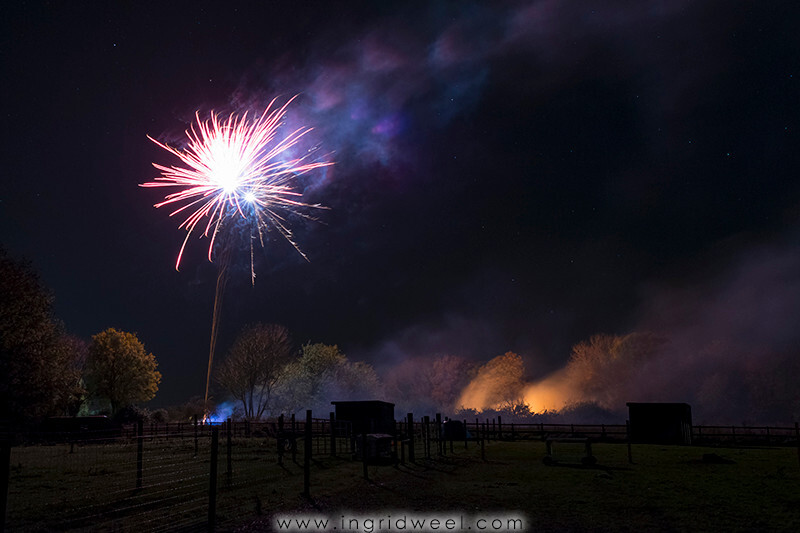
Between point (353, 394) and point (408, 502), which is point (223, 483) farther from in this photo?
point (353, 394)

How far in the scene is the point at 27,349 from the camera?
36.1 metres

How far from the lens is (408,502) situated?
43.0 feet

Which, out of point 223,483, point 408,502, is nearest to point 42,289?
point 223,483

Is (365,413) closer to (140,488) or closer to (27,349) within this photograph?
(27,349)

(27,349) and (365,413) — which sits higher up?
(27,349)

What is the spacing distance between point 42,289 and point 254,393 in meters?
46.8

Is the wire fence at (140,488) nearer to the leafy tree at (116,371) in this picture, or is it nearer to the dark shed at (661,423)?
the dark shed at (661,423)

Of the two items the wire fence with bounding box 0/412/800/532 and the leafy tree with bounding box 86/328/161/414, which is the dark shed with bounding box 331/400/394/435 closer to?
the wire fence with bounding box 0/412/800/532

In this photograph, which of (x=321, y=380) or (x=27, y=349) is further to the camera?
(x=321, y=380)

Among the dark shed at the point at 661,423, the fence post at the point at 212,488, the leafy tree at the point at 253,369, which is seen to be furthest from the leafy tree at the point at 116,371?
the fence post at the point at 212,488

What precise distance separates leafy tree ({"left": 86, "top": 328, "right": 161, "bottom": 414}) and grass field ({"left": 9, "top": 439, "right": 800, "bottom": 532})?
45.8 metres

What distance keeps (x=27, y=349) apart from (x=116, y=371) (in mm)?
30931

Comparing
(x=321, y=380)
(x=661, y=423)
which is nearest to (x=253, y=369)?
(x=321, y=380)

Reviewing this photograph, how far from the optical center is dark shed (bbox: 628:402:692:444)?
42.2 metres
